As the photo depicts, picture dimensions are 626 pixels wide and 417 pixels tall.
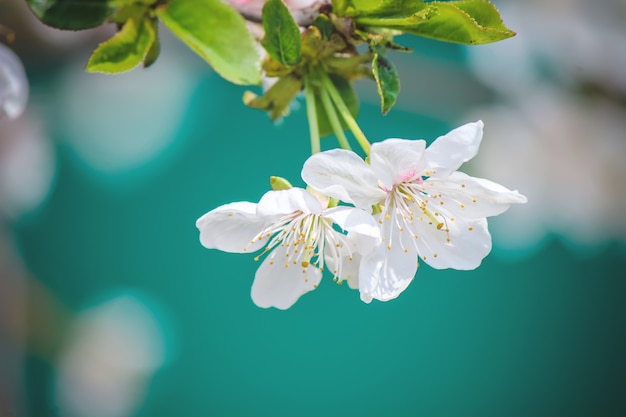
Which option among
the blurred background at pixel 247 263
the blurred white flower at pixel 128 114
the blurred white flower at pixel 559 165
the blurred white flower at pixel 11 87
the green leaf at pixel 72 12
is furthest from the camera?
the blurred white flower at pixel 559 165

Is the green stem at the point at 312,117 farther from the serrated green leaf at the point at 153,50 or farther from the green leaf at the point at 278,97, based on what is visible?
the serrated green leaf at the point at 153,50

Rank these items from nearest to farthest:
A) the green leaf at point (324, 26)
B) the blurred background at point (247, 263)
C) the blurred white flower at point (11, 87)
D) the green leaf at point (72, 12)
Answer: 1. the green leaf at point (72, 12)
2. the green leaf at point (324, 26)
3. the blurred white flower at point (11, 87)
4. the blurred background at point (247, 263)

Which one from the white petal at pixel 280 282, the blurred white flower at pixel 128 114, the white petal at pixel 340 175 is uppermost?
the white petal at pixel 340 175

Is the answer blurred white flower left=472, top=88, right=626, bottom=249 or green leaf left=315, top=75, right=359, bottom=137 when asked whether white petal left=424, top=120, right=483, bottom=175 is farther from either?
blurred white flower left=472, top=88, right=626, bottom=249

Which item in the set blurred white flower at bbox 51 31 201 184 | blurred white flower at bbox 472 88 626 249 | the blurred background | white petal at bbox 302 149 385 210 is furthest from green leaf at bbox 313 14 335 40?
blurred white flower at bbox 472 88 626 249

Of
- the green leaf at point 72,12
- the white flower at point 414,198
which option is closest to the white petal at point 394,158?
the white flower at point 414,198

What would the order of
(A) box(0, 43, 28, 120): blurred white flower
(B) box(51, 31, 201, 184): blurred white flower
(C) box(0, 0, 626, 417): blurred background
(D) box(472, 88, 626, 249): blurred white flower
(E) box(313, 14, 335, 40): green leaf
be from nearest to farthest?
(E) box(313, 14, 335, 40): green leaf, (A) box(0, 43, 28, 120): blurred white flower, (C) box(0, 0, 626, 417): blurred background, (B) box(51, 31, 201, 184): blurred white flower, (D) box(472, 88, 626, 249): blurred white flower

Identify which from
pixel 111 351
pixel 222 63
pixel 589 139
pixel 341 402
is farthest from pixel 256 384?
pixel 589 139
